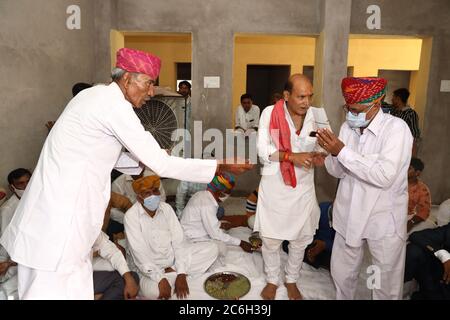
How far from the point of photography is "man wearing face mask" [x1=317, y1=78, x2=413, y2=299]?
2.16 metres

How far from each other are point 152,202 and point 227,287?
94cm

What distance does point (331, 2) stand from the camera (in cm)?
524

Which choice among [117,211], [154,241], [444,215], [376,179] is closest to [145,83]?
[376,179]

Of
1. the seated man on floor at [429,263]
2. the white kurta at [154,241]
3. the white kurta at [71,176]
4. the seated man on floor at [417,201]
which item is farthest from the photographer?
the seated man on floor at [417,201]

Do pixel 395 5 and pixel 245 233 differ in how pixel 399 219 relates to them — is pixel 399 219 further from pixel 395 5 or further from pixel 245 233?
pixel 395 5

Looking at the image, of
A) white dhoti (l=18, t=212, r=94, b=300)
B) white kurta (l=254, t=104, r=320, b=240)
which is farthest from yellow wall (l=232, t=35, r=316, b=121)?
white dhoti (l=18, t=212, r=94, b=300)

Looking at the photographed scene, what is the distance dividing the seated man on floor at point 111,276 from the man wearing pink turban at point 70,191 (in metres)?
0.86

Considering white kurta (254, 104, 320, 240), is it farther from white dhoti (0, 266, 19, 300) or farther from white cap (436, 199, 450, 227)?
white dhoti (0, 266, 19, 300)

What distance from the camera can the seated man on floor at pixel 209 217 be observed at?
11.6 feet

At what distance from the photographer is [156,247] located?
3.07 metres

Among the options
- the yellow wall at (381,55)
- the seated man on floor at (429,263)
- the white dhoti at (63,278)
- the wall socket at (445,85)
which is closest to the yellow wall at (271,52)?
the yellow wall at (381,55)

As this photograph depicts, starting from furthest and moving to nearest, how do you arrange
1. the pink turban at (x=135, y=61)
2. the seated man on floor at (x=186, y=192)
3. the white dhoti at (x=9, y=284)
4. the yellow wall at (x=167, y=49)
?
the yellow wall at (x=167, y=49), the seated man on floor at (x=186, y=192), the white dhoti at (x=9, y=284), the pink turban at (x=135, y=61)

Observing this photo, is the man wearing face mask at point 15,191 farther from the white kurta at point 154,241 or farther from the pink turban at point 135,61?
the pink turban at point 135,61

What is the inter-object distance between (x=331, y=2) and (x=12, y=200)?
4810 mm
